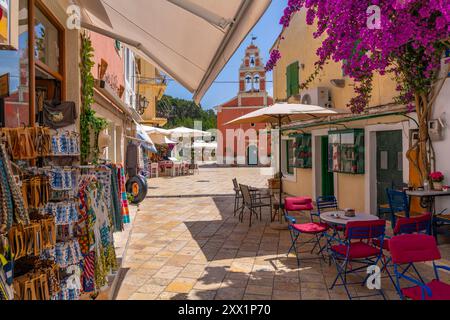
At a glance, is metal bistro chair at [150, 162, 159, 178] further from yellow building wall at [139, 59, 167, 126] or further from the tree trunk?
the tree trunk

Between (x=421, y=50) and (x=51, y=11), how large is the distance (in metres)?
5.61

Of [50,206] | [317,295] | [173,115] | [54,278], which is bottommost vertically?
[317,295]

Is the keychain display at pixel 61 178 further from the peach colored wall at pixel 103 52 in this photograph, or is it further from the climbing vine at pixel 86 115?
the peach colored wall at pixel 103 52

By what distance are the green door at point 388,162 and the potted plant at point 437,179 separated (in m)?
1.32

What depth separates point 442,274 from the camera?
5.00m

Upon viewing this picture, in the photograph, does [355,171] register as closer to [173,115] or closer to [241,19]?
[241,19]

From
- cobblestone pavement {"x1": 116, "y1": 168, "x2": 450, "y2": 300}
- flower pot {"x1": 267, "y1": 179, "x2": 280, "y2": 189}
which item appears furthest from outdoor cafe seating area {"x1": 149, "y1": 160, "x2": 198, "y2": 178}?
cobblestone pavement {"x1": 116, "y1": 168, "x2": 450, "y2": 300}

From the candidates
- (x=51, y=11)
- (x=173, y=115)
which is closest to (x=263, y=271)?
(x=51, y=11)

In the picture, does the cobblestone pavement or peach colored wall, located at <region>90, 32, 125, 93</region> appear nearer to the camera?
the cobblestone pavement

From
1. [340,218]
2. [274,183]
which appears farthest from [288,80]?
[340,218]

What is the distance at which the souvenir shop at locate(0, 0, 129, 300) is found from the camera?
2329 mm

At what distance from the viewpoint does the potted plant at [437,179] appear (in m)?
6.16

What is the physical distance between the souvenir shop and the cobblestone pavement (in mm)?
815

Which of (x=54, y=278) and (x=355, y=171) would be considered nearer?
(x=54, y=278)
